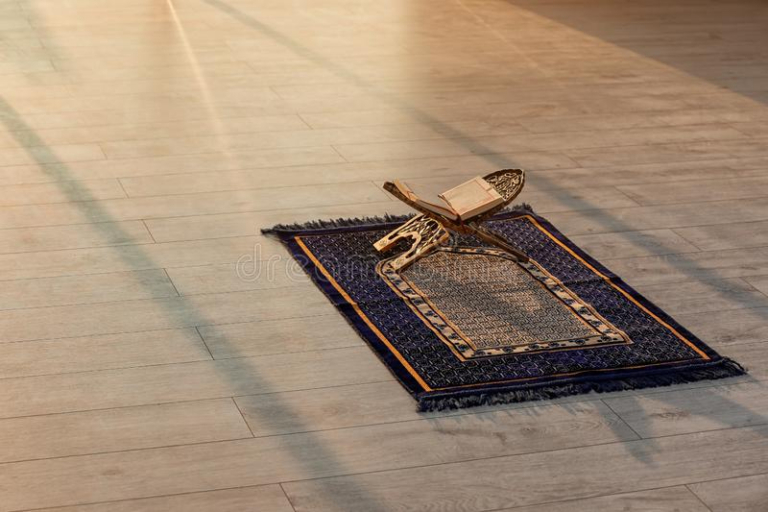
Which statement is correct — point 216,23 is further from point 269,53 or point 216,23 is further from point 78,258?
point 78,258

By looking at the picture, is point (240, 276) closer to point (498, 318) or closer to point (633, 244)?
point (498, 318)

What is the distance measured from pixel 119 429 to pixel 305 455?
39 cm

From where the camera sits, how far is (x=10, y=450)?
7.45ft

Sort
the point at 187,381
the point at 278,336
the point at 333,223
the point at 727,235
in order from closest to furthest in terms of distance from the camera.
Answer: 1. the point at 187,381
2. the point at 278,336
3. the point at 333,223
4. the point at 727,235

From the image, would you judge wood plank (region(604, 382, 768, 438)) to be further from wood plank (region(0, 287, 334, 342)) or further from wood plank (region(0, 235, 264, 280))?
wood plank (region(0, 235, 264, 280))

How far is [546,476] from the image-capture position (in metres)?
2.29

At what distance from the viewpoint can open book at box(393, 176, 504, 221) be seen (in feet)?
10.0

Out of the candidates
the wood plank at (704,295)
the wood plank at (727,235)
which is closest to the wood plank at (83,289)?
the wood plank at (704,295)

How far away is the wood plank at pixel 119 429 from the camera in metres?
2.29

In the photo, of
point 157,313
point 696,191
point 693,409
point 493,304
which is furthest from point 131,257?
point 696,191

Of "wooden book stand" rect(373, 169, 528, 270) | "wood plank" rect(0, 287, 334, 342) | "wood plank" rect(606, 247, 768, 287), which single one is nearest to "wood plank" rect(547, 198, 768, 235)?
"wood plank" rect(606, 247, 768, 287)

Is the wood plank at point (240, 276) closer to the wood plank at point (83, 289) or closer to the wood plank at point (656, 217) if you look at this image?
the wood plank at point (83, 289)

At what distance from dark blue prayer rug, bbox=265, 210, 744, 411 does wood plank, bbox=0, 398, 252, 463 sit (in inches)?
17.3

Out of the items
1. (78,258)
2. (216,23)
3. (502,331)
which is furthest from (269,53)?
(502,331)
